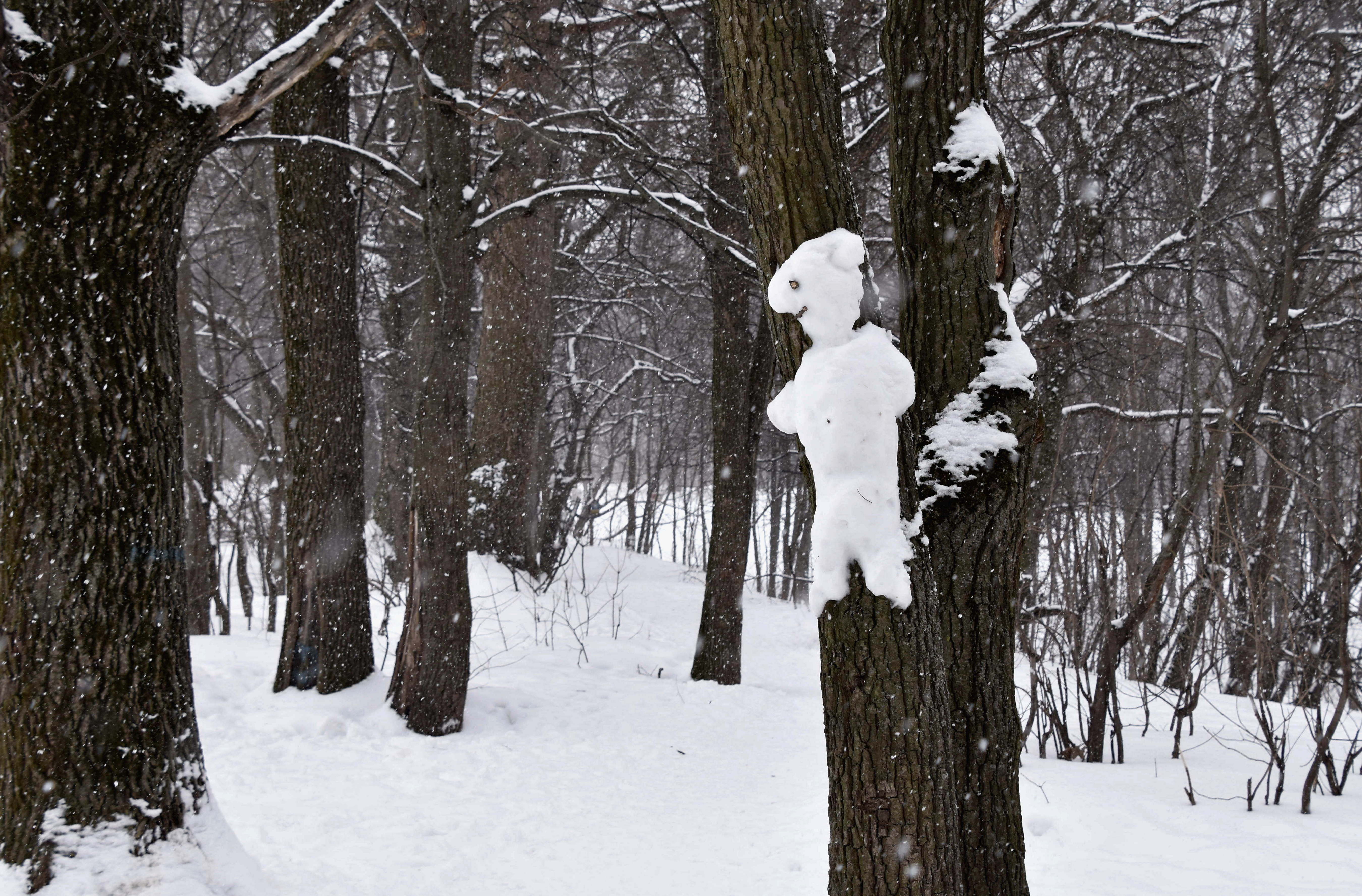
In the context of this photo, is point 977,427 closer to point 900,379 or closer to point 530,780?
point 900,379

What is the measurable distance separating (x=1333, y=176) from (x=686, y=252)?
23.7 feet

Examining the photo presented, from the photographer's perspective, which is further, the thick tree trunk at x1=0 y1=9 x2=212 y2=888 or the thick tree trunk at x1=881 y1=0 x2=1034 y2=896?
the thick tree trunk at x1=881 y1=0 x2=1034 y2=896

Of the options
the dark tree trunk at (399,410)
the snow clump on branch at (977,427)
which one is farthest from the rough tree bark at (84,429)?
the dark tree trunk at (399,410)

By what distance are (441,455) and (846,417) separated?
3.41 metres

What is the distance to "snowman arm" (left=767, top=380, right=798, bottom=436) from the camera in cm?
249

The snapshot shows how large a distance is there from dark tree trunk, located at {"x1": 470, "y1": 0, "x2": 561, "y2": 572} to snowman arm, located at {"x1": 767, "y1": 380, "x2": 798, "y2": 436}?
6775 millimetres

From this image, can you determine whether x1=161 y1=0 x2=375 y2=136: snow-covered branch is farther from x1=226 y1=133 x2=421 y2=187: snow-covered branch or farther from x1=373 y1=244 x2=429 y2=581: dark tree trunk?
x1=373 y1=244 x2=429 y2=581: dark tree trunk

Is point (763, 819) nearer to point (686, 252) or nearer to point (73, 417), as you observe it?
point (73, 417)

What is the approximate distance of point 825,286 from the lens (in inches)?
94.3

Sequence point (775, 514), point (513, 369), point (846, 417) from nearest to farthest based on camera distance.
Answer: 1. point (846, 417)
2. point (513, 369)
3. point (775, 514)

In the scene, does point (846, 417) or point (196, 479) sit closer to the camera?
point (846, 417)

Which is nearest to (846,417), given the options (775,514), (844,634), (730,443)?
(844,634)

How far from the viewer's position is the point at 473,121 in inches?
203

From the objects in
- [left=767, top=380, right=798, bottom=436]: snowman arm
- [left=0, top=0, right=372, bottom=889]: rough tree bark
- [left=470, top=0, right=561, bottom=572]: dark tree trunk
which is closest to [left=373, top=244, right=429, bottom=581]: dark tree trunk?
[left=470, top=0, right=561, bottom=572]: dark tree trunk
